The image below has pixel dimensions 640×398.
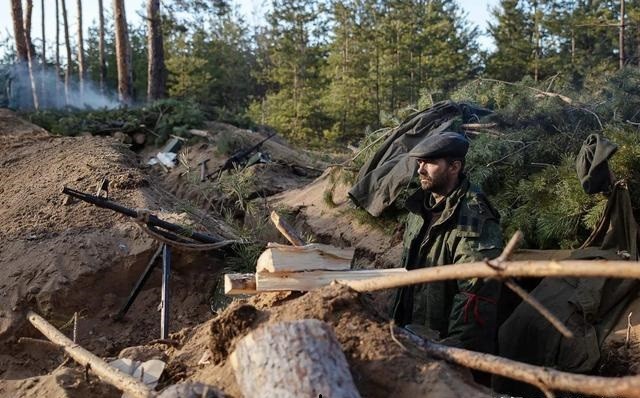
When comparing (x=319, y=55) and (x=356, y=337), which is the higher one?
(x=319, y=55)

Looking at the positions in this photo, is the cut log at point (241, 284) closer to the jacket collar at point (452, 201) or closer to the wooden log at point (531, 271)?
the wooden log at point (531, 271)

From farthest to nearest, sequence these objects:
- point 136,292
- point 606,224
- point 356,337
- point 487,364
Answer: point 136,292
point 606,224
point 356,337
point 487,364

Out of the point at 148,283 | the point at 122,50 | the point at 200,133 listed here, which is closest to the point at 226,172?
→ the point at 200,133

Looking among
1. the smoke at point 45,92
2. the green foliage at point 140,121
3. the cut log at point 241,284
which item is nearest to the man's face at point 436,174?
the cut log at point 241,284

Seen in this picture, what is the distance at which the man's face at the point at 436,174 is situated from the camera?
4.06 m

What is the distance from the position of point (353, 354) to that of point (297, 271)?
684 mm

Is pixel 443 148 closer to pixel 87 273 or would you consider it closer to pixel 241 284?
pixel 241 284

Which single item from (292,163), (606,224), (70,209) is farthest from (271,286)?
(292,163)

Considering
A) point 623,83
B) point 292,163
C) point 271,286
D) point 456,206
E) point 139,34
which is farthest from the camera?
point 139,34

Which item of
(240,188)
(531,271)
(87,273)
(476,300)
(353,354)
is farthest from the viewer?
(240,188)

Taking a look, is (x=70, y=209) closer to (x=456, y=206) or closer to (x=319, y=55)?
(x=456, y=206)

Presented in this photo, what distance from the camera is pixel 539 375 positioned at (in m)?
2.39

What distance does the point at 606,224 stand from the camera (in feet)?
15.1

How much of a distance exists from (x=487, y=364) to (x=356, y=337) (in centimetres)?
58
